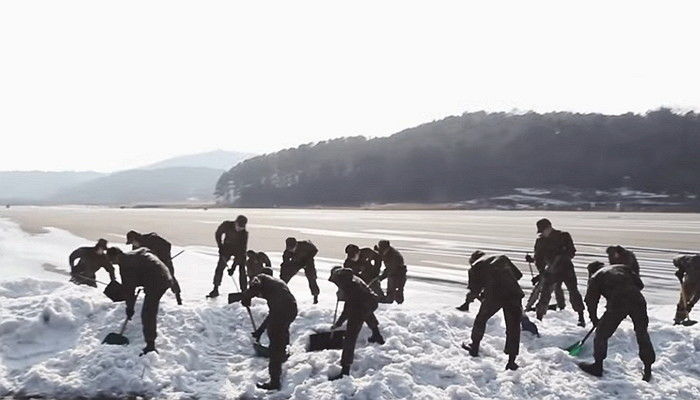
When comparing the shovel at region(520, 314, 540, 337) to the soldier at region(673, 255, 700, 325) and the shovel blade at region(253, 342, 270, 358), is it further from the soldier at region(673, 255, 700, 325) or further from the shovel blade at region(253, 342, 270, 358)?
the shovel blade at region(253, 342, 270, 358)

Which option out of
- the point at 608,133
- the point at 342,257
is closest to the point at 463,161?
the point at 608,133

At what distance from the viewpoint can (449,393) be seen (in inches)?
356

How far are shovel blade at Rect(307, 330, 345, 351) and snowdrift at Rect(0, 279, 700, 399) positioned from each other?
0.55 ft

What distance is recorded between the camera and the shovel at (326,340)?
1074 centimetres

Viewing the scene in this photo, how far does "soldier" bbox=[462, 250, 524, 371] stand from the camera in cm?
979

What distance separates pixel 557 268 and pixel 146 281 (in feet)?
26.6

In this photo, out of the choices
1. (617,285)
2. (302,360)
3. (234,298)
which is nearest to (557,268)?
(617,285)

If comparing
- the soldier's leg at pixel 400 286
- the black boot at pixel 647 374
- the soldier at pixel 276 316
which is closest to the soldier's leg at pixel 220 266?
the soldier's leg at pixel 400 286

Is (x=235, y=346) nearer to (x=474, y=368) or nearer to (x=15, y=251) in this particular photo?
(x=474, y=368)

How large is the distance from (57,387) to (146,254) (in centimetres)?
244

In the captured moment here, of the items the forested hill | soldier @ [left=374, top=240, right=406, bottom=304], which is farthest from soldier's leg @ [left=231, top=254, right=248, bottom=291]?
the forested hill

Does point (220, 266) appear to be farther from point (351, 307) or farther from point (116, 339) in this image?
point (351, 307)

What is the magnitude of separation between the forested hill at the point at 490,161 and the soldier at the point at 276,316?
121m

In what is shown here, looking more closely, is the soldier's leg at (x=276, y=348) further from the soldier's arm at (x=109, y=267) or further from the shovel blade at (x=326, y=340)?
the soldier's arm at (x=109, y=267)
